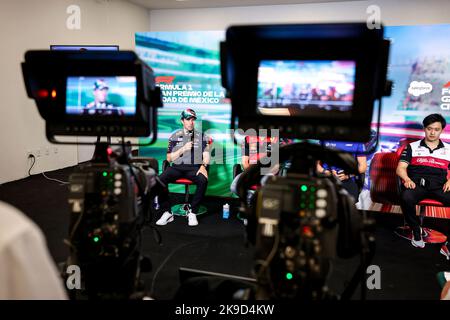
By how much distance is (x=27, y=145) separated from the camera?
17.5ft

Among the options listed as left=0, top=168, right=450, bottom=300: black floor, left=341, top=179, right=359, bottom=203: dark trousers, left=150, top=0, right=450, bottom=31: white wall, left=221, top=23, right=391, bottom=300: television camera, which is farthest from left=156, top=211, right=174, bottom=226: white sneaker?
left=150, top=0, right=450, bottom=31: white wall

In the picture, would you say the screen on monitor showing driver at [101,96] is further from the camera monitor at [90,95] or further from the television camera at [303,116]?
the television camera at [303,116]

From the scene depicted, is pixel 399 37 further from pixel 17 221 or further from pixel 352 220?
pixel 17 221

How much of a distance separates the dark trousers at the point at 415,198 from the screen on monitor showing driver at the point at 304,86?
8.14 feet

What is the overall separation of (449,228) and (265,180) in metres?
3.30

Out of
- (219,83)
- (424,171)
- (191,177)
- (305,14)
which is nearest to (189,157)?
(191,177)

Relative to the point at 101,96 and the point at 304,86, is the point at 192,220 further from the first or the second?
the point at 304,86

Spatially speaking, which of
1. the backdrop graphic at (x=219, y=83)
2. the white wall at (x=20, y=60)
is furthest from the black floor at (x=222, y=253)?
the white wall at (x=20, y=60)

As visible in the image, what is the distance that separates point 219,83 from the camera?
4.15m

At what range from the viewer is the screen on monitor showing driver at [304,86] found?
1.31 m

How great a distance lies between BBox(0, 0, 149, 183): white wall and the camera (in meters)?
4.85

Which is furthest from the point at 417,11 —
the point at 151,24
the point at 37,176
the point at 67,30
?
the point at 37,176
